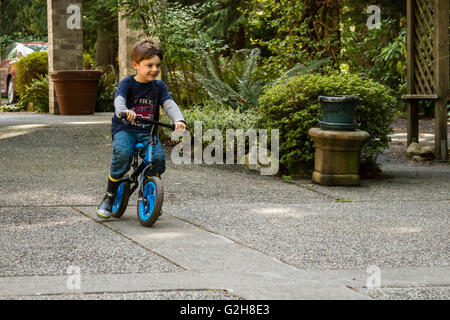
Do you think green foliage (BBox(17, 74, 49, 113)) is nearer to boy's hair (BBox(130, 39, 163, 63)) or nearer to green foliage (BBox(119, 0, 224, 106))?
green foliage (BBox(119, 0, 224, 106))

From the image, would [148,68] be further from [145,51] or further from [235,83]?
[235,83]

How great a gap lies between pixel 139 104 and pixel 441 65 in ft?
20.1

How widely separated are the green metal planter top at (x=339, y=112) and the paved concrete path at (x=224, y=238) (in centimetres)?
74

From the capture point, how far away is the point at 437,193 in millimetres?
8047

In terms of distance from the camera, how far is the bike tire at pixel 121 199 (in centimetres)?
612

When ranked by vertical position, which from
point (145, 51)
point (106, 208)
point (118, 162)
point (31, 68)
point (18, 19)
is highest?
point (18, 19)

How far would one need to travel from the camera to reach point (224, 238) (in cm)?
554

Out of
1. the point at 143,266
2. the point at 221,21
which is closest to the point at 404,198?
the point at 143,266

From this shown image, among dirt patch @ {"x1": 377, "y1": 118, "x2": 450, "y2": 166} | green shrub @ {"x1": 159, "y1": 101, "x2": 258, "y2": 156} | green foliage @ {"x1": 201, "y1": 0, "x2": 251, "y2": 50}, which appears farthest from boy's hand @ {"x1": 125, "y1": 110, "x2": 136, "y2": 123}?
green foliage @ {"x1": 201, "y1": 0, "x2": 251, "y2": 50}

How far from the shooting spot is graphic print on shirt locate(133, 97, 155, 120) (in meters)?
5.97

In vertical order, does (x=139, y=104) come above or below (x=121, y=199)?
above

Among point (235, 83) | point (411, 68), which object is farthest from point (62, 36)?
point (411, 68)
